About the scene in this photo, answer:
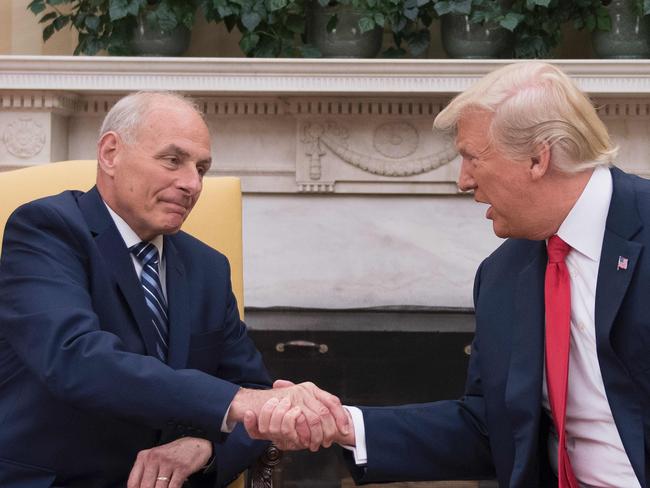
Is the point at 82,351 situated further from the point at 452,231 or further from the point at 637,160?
the point at 637,160

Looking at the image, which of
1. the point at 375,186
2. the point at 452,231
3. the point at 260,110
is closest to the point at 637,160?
the point at 452,231

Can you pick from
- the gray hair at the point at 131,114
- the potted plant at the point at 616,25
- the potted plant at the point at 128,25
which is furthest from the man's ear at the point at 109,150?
the potted plant at the point at 616,25

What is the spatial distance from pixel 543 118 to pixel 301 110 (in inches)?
82.9

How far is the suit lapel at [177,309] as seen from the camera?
6.87 feet

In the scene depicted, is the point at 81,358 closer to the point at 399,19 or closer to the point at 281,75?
the point at 281,75

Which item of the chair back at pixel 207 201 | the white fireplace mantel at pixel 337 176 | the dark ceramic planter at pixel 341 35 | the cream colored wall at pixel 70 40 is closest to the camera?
the chair back at pixel 207 201

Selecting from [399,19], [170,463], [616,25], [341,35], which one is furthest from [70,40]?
[170,463]

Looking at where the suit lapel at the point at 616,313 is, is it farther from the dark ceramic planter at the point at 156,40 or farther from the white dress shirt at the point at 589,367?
the dark ceramic planter at the point at 156,40

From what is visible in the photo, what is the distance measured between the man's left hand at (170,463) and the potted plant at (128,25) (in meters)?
2.08

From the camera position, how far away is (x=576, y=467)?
1.94 meters

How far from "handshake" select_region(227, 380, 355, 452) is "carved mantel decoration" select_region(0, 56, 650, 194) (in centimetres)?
178

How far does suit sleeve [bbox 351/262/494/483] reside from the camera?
2076 millimetres

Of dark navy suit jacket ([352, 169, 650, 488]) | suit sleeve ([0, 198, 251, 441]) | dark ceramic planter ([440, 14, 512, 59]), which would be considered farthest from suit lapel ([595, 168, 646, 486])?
dark ceramic planter ([440, 14, 512, 59])

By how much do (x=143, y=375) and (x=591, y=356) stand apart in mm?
787
